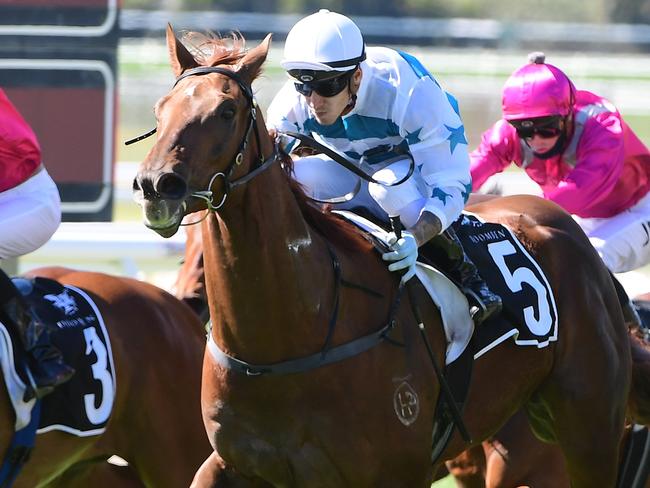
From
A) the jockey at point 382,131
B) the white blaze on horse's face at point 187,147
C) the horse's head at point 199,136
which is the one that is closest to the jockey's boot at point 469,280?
the jockey at point 382,131

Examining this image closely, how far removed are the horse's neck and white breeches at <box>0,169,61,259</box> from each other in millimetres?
1104

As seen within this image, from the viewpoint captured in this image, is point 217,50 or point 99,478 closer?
point 217,50

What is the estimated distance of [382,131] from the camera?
4.44m

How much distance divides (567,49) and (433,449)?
1832 centimetres

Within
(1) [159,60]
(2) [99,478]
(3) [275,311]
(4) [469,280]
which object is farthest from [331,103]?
(1) [159,60]

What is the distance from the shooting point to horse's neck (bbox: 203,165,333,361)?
380cm

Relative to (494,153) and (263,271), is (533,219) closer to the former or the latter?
(494,153)

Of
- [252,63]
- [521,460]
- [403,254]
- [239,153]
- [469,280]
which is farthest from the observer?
[521,460]

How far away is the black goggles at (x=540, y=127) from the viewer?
5.81 m

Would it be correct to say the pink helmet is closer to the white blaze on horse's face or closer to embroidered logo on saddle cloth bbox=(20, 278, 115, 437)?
embroidered logo on saddle cloth bbox=(20, 278, 115, 437)

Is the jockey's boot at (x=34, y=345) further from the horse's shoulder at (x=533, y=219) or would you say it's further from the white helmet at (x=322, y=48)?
the horse's shoulder at (x=533, y=219)

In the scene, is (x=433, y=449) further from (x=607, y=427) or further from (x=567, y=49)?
(x=567, y=49)

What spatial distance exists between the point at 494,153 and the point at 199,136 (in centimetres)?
286

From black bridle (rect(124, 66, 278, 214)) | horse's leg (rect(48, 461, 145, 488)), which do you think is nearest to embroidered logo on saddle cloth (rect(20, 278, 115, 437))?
horse's leg (rect(48, 461, 145, 488))
